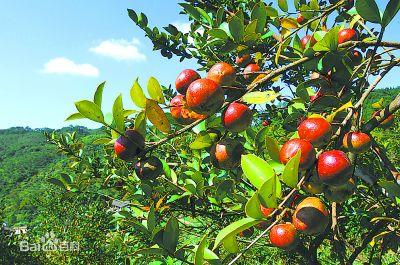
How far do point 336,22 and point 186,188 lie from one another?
149 centimetres

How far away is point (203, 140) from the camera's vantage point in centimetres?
135

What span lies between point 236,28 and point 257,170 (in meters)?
0.55

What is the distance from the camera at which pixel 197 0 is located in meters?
3.02

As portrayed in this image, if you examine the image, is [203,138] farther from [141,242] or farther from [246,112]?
[141,242]

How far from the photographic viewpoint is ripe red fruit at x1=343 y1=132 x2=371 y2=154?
3.53ft

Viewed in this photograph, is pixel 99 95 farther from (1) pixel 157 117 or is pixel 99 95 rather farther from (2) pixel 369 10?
(2) pixel 369 10

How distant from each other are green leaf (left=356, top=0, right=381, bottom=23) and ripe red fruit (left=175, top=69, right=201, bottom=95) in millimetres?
518

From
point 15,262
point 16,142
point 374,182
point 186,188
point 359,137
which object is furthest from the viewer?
point 16,142

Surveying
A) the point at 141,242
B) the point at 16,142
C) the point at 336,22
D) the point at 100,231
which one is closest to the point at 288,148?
the point at 336,22

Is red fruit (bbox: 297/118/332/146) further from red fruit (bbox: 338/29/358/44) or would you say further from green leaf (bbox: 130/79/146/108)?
red fruit (bbox: 338/29/358/44)

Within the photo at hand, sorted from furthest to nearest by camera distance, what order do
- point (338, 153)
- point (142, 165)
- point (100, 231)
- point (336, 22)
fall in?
point (100, 231), point (336, 22), point (142, 165), point (338, 153)

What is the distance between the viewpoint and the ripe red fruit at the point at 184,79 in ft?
4.02

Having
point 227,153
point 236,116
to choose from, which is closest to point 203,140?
point 227,153

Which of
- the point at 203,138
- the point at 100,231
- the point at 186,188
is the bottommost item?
the point at 100,231
